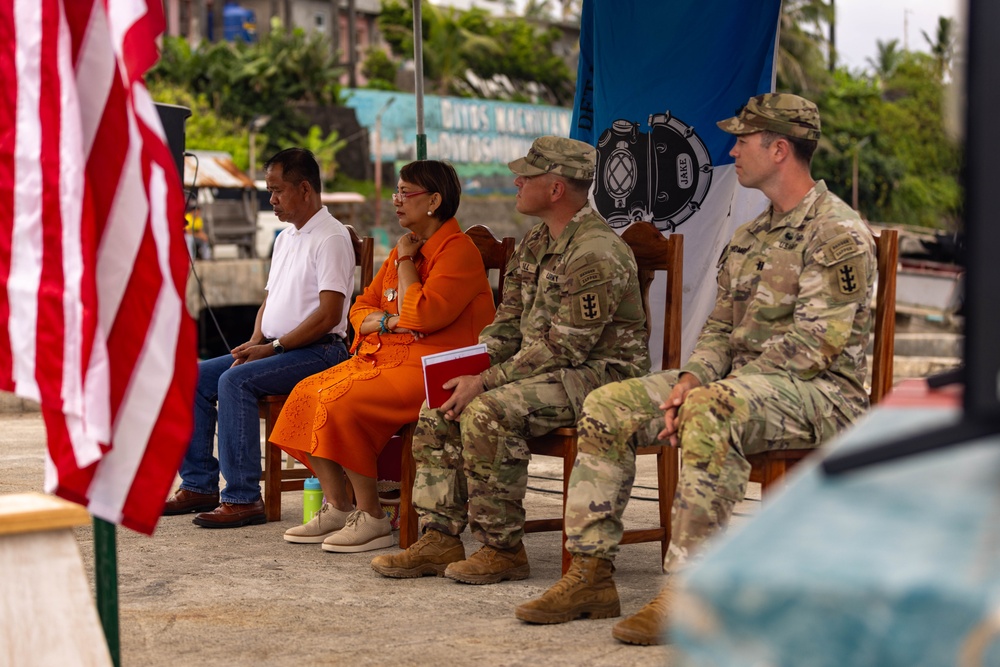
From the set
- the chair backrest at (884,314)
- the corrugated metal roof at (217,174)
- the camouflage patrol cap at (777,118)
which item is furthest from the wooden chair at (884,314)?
the corrugated metal roof at (217,174)

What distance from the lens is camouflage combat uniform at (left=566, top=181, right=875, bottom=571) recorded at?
2.96 meters

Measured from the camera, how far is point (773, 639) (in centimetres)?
65

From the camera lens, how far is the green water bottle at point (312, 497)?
183 inches

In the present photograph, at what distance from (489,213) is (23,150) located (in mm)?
39884

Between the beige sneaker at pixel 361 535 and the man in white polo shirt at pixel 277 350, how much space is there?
584 millimetres

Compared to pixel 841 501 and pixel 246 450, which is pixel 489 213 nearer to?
pixel 246 450

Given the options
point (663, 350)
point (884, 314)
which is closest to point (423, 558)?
point (663, 350)

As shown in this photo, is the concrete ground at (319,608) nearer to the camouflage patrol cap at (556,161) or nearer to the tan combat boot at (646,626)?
the tan combat boot at (646,626)

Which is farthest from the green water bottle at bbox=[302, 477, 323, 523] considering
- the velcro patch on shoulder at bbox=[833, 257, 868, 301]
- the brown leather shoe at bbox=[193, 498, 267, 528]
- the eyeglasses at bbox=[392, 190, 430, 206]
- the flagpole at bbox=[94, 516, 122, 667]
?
the flagpole at bbox=[94, 516, 122, 667]

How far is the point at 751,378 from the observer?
10.2 ft

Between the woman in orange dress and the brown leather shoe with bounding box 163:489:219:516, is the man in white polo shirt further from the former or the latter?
the woman in orange dress

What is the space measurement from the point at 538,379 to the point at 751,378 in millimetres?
848

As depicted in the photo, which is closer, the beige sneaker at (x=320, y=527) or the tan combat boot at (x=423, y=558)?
the tan combat boot at (x=423, y=558)

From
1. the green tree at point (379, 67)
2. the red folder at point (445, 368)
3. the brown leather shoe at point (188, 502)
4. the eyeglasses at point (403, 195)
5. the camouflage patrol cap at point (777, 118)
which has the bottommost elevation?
the brown leather shoe at point (188, 502)
